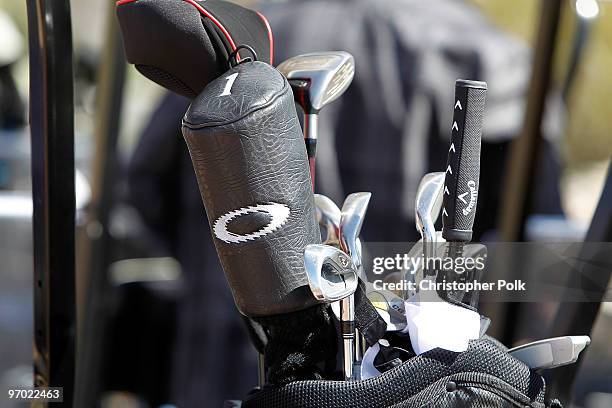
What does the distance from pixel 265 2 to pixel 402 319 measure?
1.23 metres

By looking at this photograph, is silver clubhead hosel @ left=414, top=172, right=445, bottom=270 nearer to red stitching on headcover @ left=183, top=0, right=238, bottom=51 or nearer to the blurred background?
red stitching on headcover @ left=183, top=0, right=238, bottom=51

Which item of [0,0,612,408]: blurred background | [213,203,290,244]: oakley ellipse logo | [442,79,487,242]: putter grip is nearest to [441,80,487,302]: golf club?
[442,79,487,242]: putter grip

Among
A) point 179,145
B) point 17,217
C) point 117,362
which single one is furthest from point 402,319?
point 117,362

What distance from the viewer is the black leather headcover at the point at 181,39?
1.87 feet

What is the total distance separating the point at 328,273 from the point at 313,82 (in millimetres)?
178

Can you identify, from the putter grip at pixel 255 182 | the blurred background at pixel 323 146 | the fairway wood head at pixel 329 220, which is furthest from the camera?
the blurred background at pixel 323 146

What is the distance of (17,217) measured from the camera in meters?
1.35

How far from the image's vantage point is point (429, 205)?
621 mm

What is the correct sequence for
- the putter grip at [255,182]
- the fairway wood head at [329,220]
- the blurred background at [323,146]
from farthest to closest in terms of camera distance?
Answer: the blurred background at [323,146], the fairway wood head at [329,220], the putter grip at [255,182]

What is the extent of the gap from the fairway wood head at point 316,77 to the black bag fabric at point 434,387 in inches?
8.7

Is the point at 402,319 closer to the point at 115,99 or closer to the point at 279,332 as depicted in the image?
the point at 279,332

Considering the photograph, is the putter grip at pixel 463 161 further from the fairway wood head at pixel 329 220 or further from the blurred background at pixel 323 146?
the blurred background at pixel 323 146

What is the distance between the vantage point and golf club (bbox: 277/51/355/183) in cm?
67

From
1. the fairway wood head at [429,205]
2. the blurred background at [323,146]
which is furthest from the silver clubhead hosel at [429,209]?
the blurred background at [323,146]
